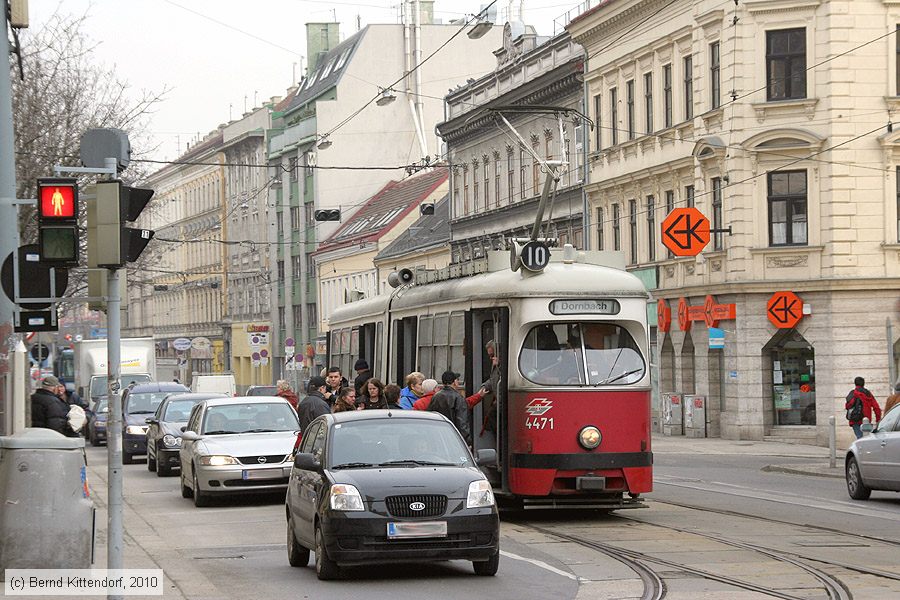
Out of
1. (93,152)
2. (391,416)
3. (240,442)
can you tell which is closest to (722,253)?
(240,442)

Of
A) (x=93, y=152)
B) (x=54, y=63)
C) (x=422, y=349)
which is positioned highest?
(x=54, y=63)

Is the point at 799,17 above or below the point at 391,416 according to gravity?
above

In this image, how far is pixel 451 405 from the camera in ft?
64.6

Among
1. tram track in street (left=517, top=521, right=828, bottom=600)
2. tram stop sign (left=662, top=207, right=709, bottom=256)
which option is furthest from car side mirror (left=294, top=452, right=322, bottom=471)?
tram stop sign (left=662, top=207, right=709, bottom=256)

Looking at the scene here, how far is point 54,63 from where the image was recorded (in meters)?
39.0

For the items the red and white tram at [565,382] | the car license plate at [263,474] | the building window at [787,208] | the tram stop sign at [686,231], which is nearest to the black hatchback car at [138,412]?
the tram stop sign at [686,231]

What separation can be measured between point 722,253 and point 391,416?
30572mm

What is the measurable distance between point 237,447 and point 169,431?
8.00 meters

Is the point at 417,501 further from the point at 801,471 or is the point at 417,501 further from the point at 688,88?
the point at 688,88

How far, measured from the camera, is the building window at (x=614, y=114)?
53.5 metres

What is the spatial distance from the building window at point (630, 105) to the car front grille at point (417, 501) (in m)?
39.1

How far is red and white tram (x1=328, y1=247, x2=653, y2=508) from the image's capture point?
783 inches

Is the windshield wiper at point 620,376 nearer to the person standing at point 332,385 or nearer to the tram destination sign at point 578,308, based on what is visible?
the tram destination sign at point 578,308

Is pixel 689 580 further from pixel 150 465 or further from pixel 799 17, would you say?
pixel 799 17
